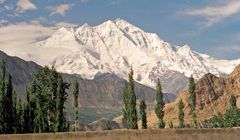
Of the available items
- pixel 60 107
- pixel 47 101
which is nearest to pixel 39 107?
pixel 47 101

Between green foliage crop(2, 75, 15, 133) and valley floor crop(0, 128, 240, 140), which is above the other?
green foliage crop(2, 75, 15, 133)

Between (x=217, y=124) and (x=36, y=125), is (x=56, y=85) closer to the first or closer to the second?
(x=36, y=125)

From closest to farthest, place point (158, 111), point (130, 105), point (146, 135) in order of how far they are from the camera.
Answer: point (146, 135) < point (130, 105) < point (158, 111)

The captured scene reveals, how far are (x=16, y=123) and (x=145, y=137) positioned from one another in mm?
63899

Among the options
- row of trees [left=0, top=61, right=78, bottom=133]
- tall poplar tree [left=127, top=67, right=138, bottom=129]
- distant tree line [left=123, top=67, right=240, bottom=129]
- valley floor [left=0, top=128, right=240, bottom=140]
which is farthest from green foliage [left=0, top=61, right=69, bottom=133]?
valley floor [left=0, top=128, right=240, bottom=140]

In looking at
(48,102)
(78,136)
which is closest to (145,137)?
(78,136)

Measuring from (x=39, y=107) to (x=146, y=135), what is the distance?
58739mm

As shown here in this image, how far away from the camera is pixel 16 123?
104688 millimetres

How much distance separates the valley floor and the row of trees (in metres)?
55.8

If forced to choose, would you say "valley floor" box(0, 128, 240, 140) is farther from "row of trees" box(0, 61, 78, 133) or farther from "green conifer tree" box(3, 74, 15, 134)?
"green conifer tree" box(3, 74, 15, 134)

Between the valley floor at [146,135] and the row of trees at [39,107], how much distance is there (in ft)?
183

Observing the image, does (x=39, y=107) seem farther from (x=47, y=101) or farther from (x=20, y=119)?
(x=20, y=119)

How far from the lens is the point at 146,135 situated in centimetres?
4566

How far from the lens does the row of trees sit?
10131cm
